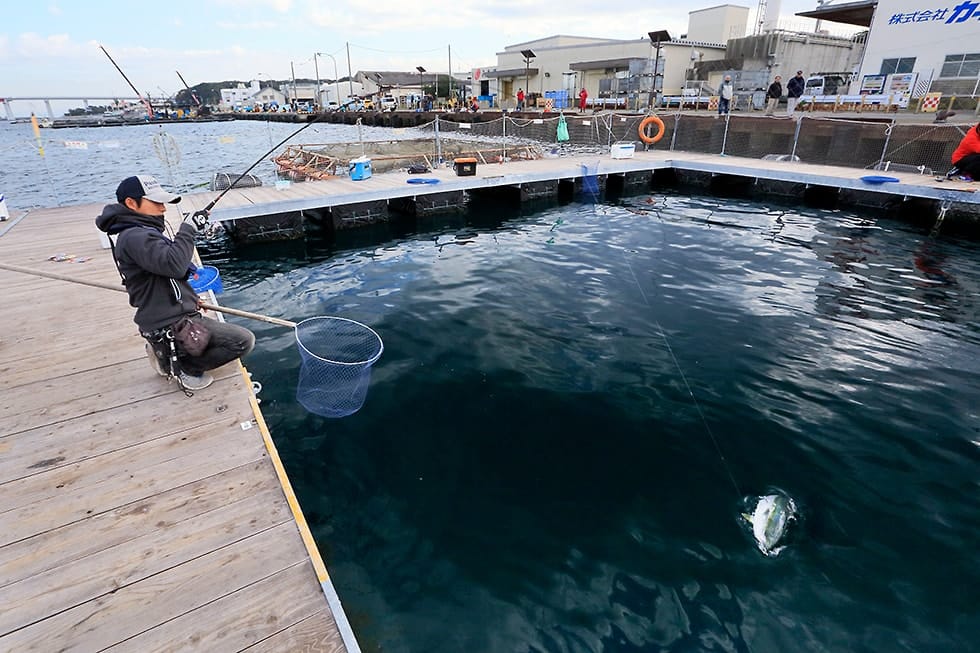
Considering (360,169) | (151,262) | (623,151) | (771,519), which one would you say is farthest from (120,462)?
(623,151)

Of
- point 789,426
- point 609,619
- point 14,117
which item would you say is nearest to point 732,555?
point 609,619

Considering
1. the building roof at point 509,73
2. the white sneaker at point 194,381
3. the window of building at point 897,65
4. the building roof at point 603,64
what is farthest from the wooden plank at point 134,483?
the building roof at point 509,73

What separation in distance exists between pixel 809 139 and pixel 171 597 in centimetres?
2109

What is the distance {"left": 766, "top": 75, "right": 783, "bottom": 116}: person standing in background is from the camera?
991 inches

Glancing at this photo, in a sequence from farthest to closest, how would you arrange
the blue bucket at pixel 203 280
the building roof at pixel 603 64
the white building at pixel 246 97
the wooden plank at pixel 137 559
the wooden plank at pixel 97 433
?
the white building at pixel 246 97, the building roof at pixel 603 64, the blue bucket at pixel 203 280, the wooden plank at pixel 97 433, the wooden plank at pixel 137 559

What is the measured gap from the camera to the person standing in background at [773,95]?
25.2 metres

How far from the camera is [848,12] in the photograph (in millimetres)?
24859

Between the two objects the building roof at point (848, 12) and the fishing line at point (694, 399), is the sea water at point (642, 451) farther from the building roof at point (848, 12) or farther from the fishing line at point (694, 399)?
the building roof at point (848, 12)

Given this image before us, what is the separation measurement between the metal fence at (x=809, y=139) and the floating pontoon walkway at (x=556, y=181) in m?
0.75

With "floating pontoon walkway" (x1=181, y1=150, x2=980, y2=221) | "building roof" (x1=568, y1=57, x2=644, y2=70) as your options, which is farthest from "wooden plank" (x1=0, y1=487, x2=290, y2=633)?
"building roof" (x1=568, y1=57, x2=644, y2=70)

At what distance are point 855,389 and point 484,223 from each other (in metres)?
9.57

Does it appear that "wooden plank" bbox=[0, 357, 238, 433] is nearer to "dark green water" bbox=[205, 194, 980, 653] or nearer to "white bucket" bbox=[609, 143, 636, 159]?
"dark green water" bbox=[205, 194, 980, 653]

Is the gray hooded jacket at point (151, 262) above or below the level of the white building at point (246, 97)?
below

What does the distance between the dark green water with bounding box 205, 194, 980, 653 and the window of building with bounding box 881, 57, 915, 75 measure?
19.7m
